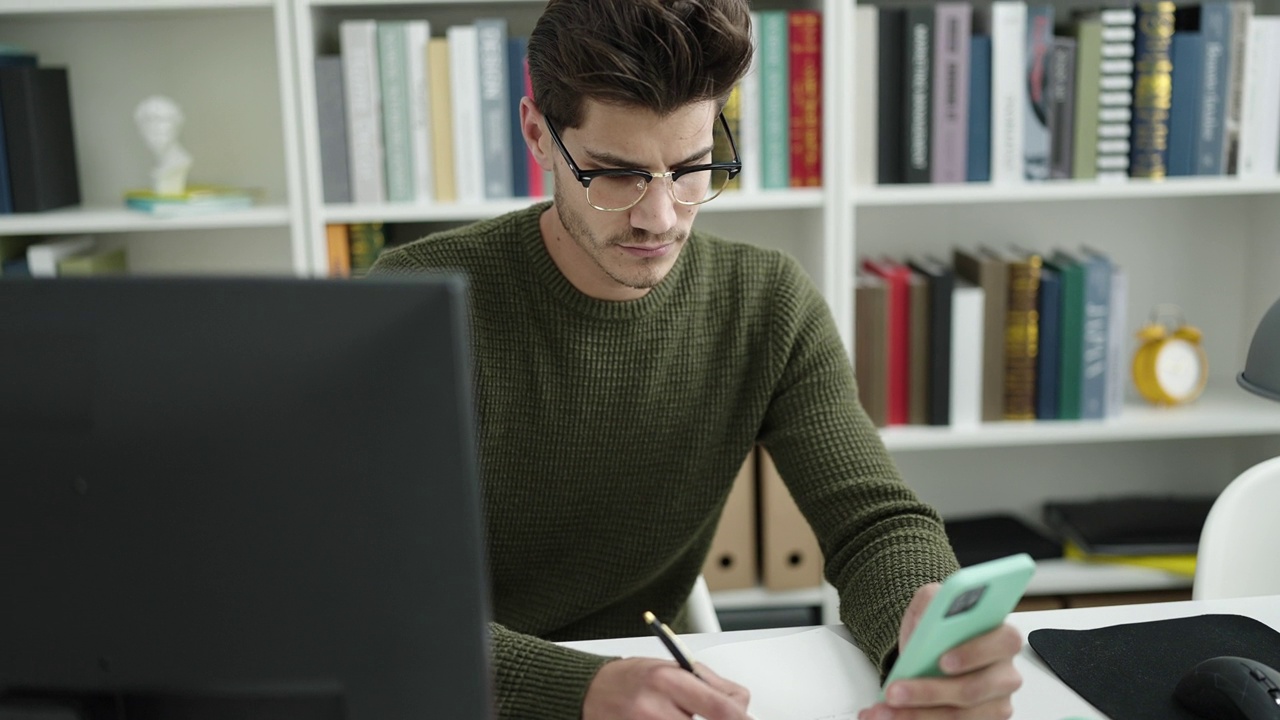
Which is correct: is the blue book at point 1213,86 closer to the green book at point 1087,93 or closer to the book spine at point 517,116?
the green book at point 1087,93

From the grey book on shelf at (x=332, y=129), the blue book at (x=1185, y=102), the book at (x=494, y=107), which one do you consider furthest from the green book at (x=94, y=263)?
the blue book at (x=1185, y=102)

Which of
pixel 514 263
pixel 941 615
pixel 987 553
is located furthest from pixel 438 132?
→ pixel 941 615

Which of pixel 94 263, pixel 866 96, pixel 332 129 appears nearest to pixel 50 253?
pixel 94 263

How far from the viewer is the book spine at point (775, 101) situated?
2.04 m

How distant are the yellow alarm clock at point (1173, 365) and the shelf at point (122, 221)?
1.65m

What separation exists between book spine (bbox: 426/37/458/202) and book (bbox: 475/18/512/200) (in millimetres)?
58

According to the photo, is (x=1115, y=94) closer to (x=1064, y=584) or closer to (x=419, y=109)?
(x=1064, y=584)

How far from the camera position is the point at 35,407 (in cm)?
57

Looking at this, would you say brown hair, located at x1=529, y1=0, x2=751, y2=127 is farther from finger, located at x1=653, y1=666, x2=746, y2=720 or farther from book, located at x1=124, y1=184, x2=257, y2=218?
book, located at x1=124, y1=184, x2=257, y2=218

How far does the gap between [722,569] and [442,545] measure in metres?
1.73

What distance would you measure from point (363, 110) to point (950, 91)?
40.4 inches

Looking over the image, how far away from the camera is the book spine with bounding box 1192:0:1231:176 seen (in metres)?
2.05

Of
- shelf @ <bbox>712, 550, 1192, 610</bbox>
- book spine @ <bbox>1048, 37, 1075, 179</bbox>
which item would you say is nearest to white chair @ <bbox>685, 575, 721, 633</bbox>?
shelf @ <bbox>712, 550, 1192, 610</bbox>

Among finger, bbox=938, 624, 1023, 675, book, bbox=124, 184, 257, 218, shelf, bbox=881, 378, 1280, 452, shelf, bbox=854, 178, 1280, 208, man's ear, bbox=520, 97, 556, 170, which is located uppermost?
man's ear, bbox=520, 97, 556, 170
